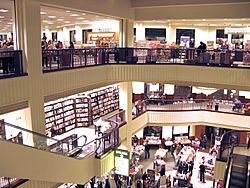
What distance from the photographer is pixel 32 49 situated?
951 cm

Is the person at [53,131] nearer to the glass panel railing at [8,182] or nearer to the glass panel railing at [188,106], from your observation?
the glass panel railing at [8,182]

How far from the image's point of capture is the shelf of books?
51.7ft

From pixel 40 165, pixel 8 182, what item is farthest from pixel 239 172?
pixel 8 182

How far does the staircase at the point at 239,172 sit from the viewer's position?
786 centimetres

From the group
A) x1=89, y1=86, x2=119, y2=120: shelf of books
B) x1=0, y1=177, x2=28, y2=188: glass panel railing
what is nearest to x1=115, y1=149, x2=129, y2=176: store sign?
x1=0, y1=177, x2=28, y2=188: glass panel railing

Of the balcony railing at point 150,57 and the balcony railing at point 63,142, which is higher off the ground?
the balcony railing at point 150,57

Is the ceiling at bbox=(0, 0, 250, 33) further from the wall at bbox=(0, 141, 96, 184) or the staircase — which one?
the staircase

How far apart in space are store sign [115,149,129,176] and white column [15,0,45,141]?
308 cm

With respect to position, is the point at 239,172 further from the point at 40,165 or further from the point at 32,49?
the point at 32,49

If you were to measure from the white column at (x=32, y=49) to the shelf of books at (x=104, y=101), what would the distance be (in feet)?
19.1

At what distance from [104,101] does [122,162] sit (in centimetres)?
571

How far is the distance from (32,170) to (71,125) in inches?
271

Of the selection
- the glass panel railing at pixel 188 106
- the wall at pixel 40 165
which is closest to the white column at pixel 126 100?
the glass panel railing at pixel 188 106

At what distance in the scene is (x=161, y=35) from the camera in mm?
24891
